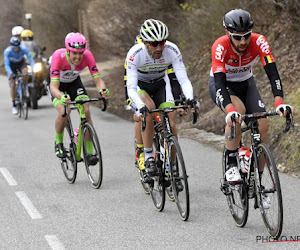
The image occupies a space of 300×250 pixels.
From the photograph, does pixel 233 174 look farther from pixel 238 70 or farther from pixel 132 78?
pixel 132 78

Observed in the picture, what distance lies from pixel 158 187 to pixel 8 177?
310cm

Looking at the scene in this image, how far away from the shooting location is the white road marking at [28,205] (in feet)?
25.5

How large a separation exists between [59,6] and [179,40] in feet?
61.3

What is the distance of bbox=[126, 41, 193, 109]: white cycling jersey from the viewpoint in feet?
25.6

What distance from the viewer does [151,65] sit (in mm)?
8039

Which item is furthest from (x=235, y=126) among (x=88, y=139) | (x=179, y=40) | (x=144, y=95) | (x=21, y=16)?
(x=21, y=16)

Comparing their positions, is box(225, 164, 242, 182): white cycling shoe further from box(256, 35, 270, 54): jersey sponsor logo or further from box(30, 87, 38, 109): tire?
box(30, 87, 38, 109): tire

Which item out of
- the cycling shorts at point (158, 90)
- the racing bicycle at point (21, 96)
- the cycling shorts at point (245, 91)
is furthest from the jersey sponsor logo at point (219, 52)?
the racing bicycle at point (21, 96)

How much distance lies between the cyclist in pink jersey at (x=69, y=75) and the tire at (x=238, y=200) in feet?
8.27

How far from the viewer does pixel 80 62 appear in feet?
30.7

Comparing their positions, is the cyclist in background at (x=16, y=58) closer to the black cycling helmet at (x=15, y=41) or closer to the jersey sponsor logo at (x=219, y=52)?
the black cycling helmet at (x=15, y=41)

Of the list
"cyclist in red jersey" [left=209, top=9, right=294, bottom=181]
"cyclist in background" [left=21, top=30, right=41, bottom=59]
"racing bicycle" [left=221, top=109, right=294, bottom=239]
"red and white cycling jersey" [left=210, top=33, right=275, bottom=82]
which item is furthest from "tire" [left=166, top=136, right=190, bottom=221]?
"cyclist in background" [left=21, top=30, right=41, bottom=59]

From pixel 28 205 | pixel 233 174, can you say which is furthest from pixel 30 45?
pixel 233 174

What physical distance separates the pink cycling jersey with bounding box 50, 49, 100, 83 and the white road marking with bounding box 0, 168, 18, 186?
156 centimetres
